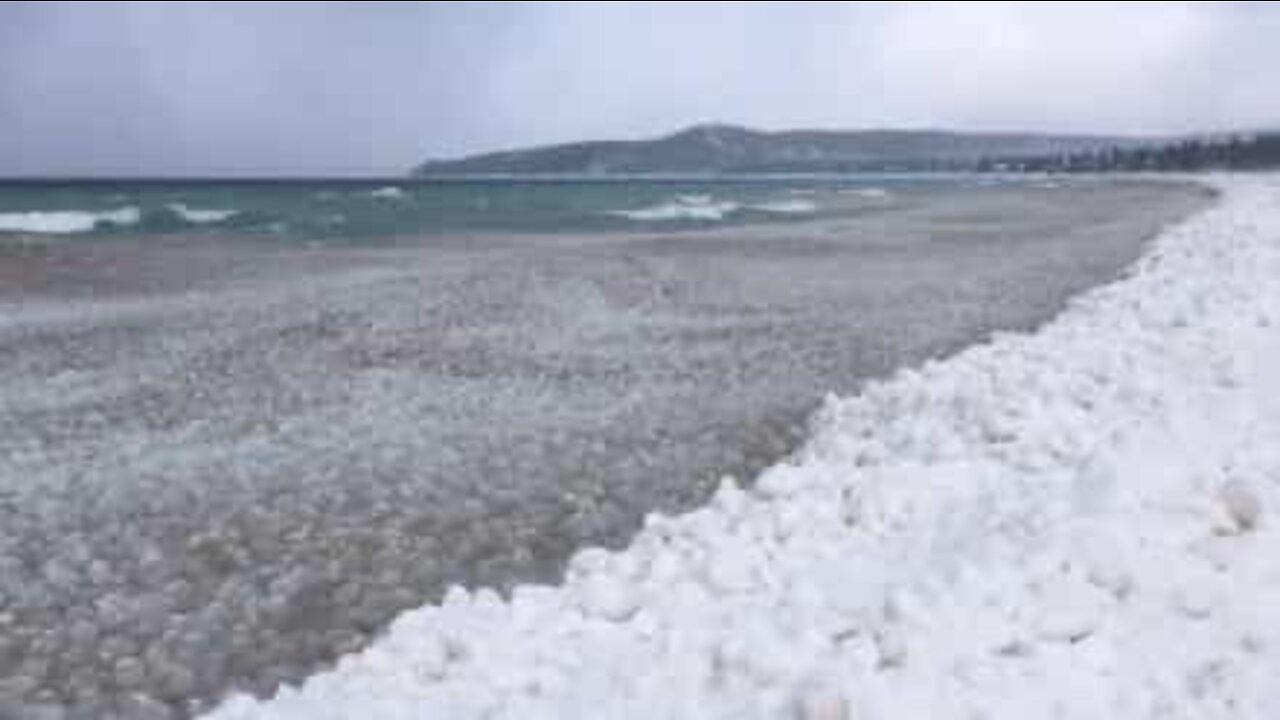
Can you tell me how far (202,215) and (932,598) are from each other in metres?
60.1

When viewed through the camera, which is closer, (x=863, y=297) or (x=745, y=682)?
(x=745, y=682)

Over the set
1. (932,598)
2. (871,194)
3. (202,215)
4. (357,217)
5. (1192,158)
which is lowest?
(932,598)

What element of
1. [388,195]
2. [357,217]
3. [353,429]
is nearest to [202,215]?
[357,217]

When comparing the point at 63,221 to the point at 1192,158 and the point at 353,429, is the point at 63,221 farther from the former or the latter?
the point at 1192,158

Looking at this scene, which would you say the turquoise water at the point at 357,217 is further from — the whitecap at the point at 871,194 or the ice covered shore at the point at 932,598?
the ice covered shore at the point at 932,598

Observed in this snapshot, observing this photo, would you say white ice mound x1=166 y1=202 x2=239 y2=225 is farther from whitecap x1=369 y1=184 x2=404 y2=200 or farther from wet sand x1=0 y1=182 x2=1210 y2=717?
wet sand x1=0 y1=182 x2=1210 y2=717

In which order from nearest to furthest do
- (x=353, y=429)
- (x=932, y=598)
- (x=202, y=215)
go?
(x=932, y=598) → (x=353, y=429) → (x=202, y=215)

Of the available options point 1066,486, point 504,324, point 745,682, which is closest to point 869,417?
point 1066,486

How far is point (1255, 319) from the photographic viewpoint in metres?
11.3

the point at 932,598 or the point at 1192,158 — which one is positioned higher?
the point at 1192,158

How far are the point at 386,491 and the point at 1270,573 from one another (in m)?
5.63

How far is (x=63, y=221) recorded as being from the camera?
176 feet

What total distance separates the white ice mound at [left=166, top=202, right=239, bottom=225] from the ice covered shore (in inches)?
2011

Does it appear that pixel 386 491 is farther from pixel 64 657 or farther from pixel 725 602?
pixel 725 602
